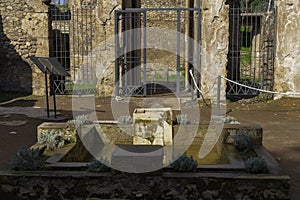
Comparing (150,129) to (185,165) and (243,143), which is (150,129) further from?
(185,165)

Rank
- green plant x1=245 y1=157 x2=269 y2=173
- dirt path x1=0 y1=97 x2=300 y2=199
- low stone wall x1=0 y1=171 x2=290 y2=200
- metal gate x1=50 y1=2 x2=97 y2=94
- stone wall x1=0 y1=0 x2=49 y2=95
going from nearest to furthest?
low stone wall x1=0 y1=171 x2=290 y2=200 → green plant x1=245 y1=157 x2=269 y2=173 → dirt path x1=0 y1=97 x2=300 y2=199 → stone wall x1=0 y1=0 x2=49 y2=95 → metal gate x1=50 y1=2 x2=97 y2=94

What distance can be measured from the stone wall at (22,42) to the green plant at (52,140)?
7130 millimetres

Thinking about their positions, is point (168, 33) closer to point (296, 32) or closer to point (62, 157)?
point (296, 32)

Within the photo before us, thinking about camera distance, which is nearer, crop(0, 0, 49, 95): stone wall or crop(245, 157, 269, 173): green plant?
crop(245, 157, 269, 173): green plant

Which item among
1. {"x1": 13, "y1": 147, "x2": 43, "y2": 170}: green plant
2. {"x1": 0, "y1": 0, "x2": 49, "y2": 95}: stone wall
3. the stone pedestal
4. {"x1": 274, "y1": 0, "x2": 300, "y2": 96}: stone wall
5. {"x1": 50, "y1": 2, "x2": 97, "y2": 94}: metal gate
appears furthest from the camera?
{"x1": 50, "y1": 2, "x2": 97, "y2": 94}: metal gate

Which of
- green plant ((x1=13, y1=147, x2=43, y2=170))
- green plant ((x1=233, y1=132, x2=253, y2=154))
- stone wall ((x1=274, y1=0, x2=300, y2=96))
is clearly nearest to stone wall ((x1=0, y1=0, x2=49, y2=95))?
stone wall ((x1=274, y1=0, x2=300, y2=96))

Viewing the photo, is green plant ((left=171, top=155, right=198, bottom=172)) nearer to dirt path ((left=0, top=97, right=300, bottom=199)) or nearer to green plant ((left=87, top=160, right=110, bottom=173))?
green plant ((left=87, top=160, right=110, bottom=173))

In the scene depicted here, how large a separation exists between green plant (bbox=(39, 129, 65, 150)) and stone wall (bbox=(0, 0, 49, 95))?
23.4ft

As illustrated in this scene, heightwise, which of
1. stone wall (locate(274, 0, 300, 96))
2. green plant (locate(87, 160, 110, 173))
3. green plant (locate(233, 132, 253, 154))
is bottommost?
green plant (locate(87, 160, 110, 173))

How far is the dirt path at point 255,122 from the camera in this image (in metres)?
5.30

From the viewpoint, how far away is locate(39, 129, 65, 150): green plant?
4316mm

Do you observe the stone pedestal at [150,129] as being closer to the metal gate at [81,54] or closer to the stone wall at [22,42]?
the metal gate at [81,54]

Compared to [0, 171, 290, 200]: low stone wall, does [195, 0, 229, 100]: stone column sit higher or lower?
higher

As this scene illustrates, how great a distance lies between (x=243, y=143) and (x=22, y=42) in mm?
8897
